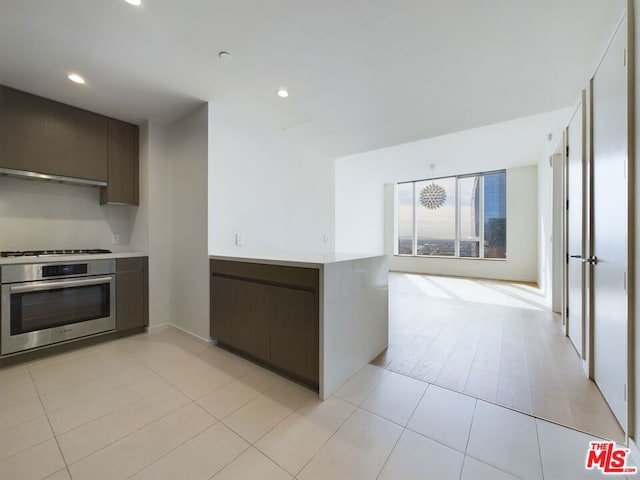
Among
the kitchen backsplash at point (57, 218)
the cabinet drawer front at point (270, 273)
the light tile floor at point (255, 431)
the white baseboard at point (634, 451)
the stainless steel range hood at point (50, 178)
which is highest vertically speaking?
the stainless steel range hood at point (50, 178)

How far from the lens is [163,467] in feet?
4.16

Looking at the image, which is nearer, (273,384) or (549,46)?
(549,46)

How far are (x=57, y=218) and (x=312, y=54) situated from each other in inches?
127

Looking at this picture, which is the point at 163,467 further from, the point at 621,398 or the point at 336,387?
the point at 621,398

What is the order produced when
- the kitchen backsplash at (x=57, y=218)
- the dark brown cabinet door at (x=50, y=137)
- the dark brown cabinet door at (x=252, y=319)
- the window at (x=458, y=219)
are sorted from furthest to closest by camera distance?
the window at (x=458, y=219) → the kitchen backsplash at (x=57, y=218) → the dark brown cabinet door at (x=50, y=137) → the dark brown cabinet door at (x=252, y=319)

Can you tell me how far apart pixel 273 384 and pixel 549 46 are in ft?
10.5

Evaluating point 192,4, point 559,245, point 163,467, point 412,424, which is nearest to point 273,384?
point 163,467

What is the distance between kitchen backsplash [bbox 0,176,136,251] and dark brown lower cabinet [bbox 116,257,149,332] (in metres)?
0.61

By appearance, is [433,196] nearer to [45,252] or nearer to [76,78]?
A: [76,78]

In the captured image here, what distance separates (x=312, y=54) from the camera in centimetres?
198

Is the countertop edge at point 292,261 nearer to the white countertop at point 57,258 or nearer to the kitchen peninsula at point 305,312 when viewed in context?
the kitchen peninsula at point 305,312

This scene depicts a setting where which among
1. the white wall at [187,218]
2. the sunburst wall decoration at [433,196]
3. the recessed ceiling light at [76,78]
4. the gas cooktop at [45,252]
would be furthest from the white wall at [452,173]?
the gas cooktop at [45,252]

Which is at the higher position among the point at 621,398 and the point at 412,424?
the point at 621,398

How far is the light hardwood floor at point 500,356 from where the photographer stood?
175 centimetres
